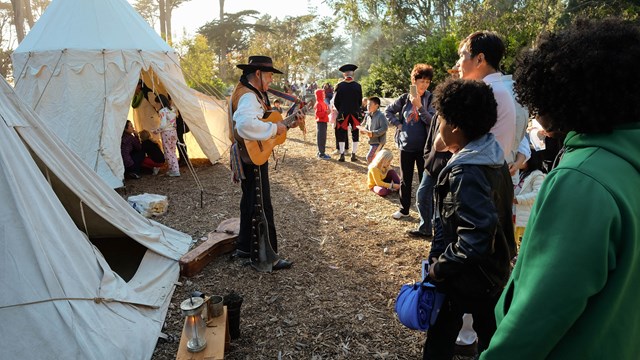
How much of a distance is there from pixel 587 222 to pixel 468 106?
3.81ft

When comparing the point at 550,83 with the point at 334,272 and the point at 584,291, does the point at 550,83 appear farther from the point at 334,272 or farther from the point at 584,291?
the point at 334,272

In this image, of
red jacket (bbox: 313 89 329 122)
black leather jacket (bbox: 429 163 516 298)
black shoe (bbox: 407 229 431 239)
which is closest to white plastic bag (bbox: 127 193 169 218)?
black shoe (bbox: 407 229 431 239)

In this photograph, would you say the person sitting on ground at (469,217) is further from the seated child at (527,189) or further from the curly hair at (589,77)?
the seated child at (527,189)

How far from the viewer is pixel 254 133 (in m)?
3.79

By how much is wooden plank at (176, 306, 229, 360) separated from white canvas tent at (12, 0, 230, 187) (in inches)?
196

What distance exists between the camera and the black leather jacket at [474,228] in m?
1.88

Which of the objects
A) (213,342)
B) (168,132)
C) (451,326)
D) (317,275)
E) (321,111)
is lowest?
(317,275)

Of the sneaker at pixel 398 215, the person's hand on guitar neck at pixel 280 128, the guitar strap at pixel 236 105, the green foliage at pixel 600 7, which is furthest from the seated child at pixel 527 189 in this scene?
the green foliage at pixel 600 7

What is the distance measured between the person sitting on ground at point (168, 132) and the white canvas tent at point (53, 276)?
4.39 meters

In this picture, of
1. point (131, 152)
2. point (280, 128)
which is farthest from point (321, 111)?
point (280, 128)

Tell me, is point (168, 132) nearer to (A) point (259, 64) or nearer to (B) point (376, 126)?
(B) point (376, 126)

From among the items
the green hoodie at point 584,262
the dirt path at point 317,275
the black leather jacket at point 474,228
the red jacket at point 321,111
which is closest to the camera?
the green hoodie at point 584,262

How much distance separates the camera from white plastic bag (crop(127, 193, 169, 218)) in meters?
5.89

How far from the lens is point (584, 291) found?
97 centimetres
